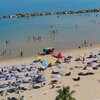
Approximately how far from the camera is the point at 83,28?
6769cm

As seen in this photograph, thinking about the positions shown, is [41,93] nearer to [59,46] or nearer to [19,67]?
[19,67]

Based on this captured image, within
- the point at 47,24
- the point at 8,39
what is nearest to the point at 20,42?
the point at 8,39

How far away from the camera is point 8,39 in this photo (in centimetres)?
5772

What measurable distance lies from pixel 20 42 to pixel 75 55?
1434cm

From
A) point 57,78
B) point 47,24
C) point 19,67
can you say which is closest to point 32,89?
point 57,78

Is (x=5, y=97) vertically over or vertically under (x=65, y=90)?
under

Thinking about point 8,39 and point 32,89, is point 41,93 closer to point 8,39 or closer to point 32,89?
point 32,89

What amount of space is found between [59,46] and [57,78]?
18.2 m

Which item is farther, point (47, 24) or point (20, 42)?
point (47, 24)

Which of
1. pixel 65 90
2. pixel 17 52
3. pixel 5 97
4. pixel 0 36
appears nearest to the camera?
pixel 65 90

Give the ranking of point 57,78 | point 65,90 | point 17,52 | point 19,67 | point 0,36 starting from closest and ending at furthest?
1. point 65,90
2. point 57,78
3. point 19,67
4. point 17,52
5. point 0,36

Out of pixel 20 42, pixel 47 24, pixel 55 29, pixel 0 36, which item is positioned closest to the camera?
pixel 20 42

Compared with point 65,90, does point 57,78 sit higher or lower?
lower

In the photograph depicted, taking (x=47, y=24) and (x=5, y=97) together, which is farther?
(x=47, y=24)
